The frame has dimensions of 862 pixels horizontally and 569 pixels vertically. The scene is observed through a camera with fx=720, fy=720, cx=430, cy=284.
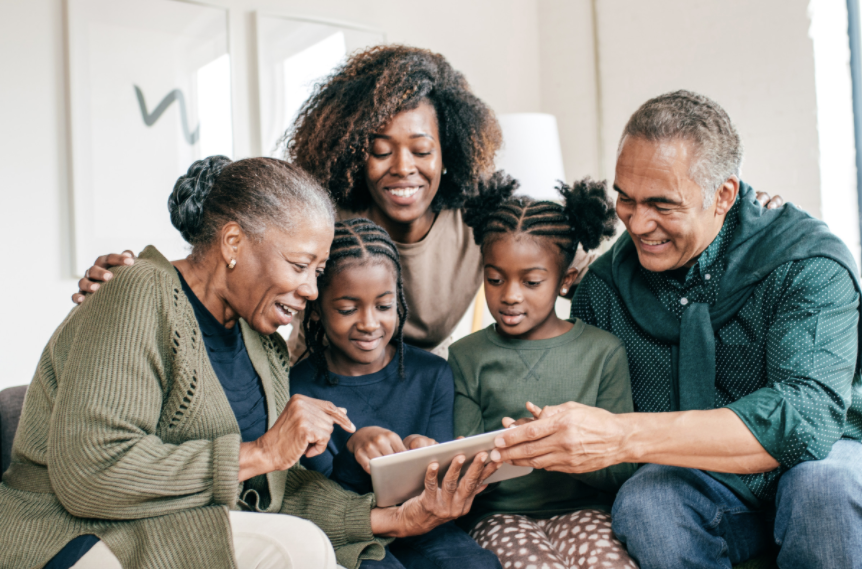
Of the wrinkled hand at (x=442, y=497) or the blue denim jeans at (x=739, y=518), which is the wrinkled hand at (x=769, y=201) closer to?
the blue denim jeans at (x=739, y=518)

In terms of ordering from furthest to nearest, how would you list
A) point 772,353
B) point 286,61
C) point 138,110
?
point 286,61 < point 138,110 < point 772,353

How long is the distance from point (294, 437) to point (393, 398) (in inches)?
21.1

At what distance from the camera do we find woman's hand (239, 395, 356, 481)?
1.37 meters

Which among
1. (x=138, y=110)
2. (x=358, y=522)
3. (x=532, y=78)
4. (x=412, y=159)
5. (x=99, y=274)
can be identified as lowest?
(x=358, y=522)

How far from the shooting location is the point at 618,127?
4094 mm

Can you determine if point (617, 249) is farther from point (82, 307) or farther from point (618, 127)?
point (618, 127)

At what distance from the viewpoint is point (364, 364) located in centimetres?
193

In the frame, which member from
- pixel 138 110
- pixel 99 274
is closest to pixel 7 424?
pixel 99 274

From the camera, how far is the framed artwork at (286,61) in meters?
3.45

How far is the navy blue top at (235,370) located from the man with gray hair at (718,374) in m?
0.57

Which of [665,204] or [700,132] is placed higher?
[700,132]

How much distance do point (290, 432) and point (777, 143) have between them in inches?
114

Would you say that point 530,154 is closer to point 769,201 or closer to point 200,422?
point 769,201

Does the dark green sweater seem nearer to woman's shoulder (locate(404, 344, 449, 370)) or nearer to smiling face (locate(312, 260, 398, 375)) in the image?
woman's shoulder (locate(404, 344, 449, 370))
